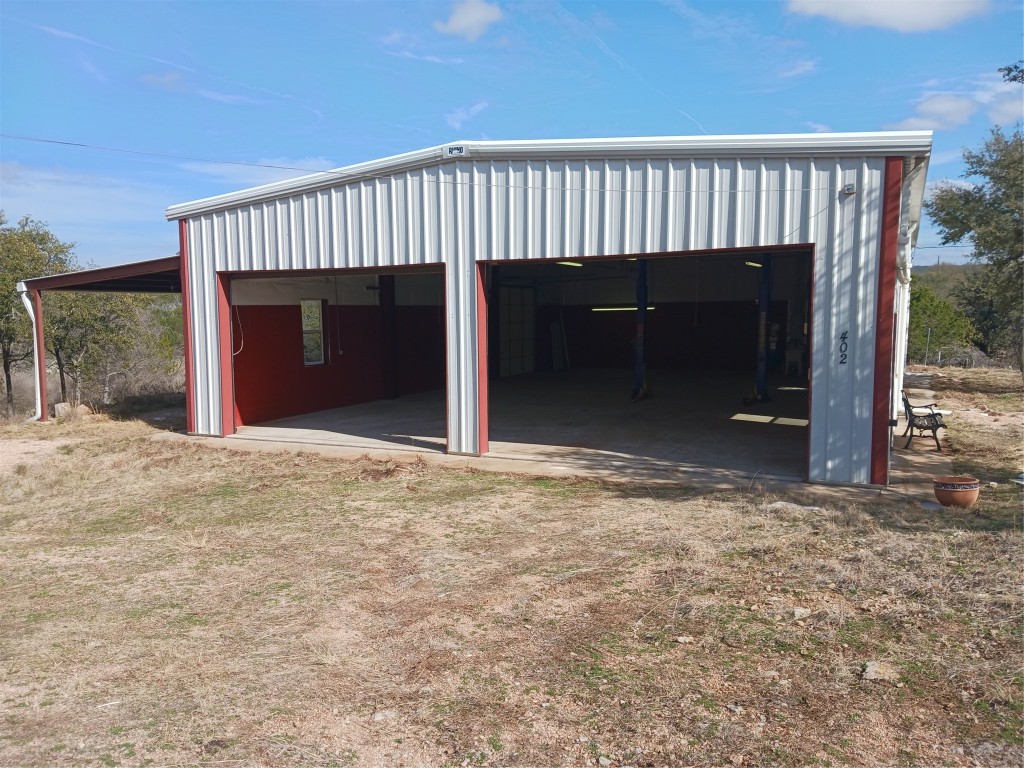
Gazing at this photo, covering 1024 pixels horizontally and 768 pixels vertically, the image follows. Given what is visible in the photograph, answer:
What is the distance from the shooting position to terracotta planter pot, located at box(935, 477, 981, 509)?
7816mm

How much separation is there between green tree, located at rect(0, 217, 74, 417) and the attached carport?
3.12 meters

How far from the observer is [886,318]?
8688 mm

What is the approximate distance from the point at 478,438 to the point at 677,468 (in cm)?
301

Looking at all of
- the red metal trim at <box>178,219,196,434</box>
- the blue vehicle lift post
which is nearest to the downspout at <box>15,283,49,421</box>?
the red metal trim at <box>178,219,196,434</box>

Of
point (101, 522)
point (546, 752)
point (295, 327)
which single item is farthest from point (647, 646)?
point (295, 327)

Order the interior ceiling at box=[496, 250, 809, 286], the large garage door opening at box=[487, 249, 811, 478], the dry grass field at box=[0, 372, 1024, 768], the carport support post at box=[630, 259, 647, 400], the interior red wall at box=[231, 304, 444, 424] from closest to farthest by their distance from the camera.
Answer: the dry grass field at box=[0, 372, 1024, 768]
the large garage door opening at box=[487, 249, 811, 478]
the interior red wall at box=[231, 304, 444, 424]
the carport support post at box=[630, 259, 647, 400]
the interior ceiling at box=[496, 250, 809, 286]

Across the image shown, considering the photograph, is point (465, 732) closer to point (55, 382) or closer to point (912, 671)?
point (912, 671)

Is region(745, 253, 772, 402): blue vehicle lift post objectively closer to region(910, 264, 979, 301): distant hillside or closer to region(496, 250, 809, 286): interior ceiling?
region(496, 250, 809, 286): interior ceiling

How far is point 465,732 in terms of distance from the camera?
3.90 m

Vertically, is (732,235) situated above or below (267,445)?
above

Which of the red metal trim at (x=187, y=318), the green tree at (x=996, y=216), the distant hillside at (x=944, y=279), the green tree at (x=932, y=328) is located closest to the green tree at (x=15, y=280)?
the red metal trim at (x=187, y=318)

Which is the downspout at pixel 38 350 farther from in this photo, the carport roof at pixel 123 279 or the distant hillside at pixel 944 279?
the distant hillside at pixel 944 279

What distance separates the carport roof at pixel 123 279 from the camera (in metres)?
14.5

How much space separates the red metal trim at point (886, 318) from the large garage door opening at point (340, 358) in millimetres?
6399
